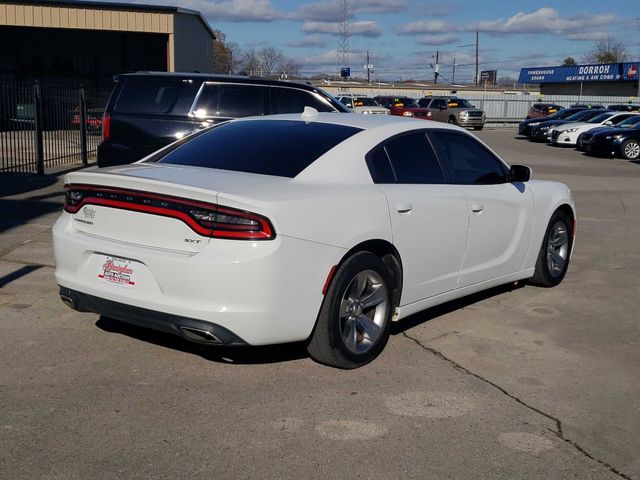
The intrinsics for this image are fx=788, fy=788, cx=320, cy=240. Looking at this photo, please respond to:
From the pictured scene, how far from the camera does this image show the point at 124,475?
3.62 meters

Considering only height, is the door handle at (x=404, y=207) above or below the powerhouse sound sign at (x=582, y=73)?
below

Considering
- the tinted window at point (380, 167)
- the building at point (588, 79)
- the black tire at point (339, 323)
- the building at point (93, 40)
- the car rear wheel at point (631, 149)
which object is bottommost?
the black tire at point (339, 323)

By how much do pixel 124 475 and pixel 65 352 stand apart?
6.07ft

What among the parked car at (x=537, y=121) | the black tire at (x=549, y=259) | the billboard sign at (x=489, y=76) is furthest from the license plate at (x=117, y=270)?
the billboard sign at (x=489, y=76)

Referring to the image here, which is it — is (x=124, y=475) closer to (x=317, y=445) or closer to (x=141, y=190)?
(x=317, y=445)

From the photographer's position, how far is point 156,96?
1063 cm

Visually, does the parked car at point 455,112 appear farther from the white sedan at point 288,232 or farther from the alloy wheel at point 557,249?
the white sedan at point 288,232

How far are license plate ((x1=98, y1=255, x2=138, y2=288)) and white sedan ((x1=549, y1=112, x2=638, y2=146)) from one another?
28.2 m

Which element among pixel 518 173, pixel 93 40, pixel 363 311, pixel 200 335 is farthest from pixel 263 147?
pixel 93 40

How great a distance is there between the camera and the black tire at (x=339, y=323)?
4.81 meters

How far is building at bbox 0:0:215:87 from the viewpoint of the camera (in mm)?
27672

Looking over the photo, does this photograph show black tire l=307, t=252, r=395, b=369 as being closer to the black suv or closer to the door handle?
the door handle

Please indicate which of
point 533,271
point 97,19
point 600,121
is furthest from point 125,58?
point 533,271

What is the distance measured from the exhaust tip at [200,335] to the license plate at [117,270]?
442 millimetres
